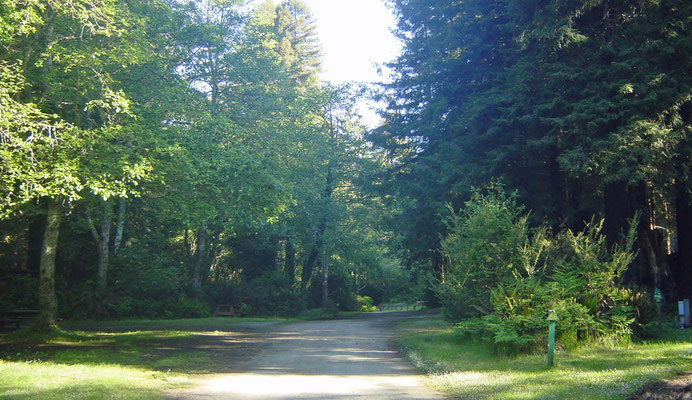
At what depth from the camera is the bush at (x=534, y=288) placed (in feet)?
42.5

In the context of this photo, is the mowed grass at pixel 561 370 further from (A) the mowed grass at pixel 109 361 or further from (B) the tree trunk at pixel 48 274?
(B) the tree trunk at pixel 48 274

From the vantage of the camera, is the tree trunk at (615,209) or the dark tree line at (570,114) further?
the tree trunk at (615,209)

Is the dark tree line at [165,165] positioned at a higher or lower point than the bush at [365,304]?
higher

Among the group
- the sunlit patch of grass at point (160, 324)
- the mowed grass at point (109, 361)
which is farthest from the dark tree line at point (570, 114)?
the sunlit patch of grass at point (160, 324)

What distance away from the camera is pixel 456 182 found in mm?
23219

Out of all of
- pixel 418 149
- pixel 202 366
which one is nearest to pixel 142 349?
pixel 202 366

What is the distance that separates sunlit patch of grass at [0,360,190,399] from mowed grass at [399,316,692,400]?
543 cm

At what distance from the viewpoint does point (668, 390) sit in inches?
322

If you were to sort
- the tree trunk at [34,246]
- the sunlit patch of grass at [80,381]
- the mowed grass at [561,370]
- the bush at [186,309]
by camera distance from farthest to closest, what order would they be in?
the bush at [186,309] → the tree trunk at [34,246] → the sunlit patch of grass at [80,381] → the mowed grass at [561,370]

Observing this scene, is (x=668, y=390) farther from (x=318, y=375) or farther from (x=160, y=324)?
(x=160, y=324)

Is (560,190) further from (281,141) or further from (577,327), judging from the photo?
(281,141)

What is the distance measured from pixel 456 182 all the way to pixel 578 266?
372 inches

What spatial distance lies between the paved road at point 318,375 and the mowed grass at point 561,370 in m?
0.68

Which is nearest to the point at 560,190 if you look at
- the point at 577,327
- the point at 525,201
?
the point at 525,201
